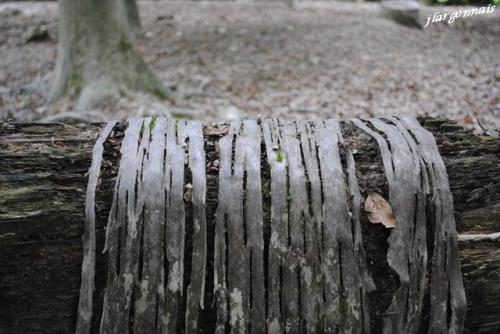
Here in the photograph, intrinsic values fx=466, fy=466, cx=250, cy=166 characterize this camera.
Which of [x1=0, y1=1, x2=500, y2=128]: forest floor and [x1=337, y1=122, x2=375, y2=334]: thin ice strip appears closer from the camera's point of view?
[x1=337, y1=122, x2=375, y2=334]: thin ice strip

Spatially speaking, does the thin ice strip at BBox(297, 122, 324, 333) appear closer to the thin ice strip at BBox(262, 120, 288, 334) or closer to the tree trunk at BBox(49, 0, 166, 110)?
the thin ice strip at BBox(262, 120, 288, 334)

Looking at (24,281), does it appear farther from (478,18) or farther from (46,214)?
(478,18)

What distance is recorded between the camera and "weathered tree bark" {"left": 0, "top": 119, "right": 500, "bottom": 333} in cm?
161

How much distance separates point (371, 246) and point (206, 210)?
0.61m

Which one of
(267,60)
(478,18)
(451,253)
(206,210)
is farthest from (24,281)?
(478,18)

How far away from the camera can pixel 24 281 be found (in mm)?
1612

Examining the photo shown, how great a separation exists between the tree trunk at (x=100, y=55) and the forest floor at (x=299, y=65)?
1.09 feet

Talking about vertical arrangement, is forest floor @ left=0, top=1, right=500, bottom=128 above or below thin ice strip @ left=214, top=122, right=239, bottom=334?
above

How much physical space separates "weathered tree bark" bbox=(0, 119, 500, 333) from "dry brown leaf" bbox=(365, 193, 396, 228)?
0.13 ft

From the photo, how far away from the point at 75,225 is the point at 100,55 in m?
3.76

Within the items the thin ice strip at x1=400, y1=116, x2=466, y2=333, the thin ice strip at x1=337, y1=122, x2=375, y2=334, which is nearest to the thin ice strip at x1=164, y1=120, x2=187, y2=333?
the thin ice strip at x1=337, y1=122, x2=375, y2=334

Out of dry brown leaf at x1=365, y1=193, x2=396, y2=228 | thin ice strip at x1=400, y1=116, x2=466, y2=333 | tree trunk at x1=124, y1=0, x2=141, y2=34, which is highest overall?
tree trunk at x1=124, y1=0, x2=141, y2=34

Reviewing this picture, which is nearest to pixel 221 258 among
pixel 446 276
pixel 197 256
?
pixel 197 256

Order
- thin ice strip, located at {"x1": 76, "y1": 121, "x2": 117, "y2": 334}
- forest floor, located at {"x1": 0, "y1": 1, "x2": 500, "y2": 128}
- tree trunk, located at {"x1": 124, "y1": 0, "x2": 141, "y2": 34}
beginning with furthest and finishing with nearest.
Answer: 1. tree trunk, located at {"x1": 124, "y1": 0, "x2": 141, "y2": 34}
2. forest floor, located at {"x1": 0, "y1": 1, "x2": 500, "y2": 128}
3. thin ice strip, located at {"x1": 76, "y1": 121, "x2": 117, "y2": 334}
